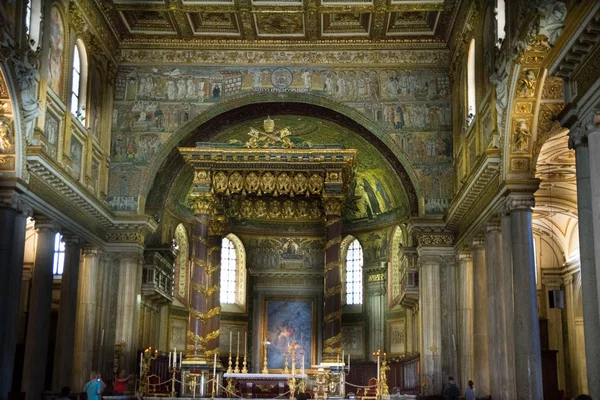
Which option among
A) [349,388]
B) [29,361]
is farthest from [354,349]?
[29,361]

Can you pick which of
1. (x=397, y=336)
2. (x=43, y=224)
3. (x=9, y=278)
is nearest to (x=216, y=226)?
(x=43, y=224)

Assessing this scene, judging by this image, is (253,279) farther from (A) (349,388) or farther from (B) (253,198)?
(B) (253,198)

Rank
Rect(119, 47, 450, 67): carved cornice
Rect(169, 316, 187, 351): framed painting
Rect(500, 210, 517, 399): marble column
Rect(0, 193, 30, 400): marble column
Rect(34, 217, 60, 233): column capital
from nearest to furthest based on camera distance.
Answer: Rect(0, 193, 30, 400): marble column, Rect(500, 210, 517, 399): marble column, Rect(34, 217, 60, 233): column capital, Rect(119, 47, 450, 67): carved cornice, Rect(169, 316, 187, 351): framed painting

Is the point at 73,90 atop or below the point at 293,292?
atop

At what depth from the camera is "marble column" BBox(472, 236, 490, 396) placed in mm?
23844

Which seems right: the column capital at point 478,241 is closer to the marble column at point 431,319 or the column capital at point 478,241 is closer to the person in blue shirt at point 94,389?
the marble column at point 431,319

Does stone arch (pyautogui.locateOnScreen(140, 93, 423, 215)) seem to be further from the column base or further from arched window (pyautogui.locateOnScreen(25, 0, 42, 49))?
arched window (pyautogui.locateOnScreen(25, 0, 42, 49))

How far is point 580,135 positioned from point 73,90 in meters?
16.3

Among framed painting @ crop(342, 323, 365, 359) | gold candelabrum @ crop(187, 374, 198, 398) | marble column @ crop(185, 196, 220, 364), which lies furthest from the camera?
framed painting @ crop(342, 323, 365, 359)

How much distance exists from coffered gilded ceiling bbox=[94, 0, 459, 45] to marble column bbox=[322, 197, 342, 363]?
6.21m

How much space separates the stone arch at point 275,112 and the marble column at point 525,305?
8666 millimetres

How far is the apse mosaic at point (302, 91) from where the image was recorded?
92.5ft

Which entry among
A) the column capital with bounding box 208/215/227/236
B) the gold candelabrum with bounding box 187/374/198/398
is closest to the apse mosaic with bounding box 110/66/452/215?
the column capital with bounding box 208/215/227/236

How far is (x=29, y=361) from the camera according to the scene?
21.8 meters
